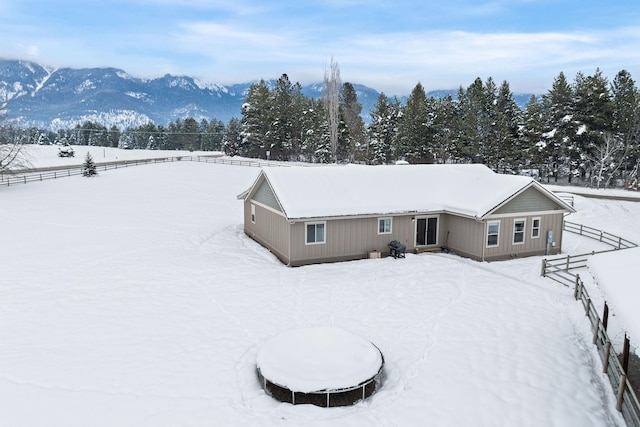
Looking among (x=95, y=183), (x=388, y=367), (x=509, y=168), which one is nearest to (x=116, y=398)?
(x=388, y=367)

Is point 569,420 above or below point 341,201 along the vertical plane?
below

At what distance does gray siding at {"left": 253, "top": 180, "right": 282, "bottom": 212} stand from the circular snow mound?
35.9 feet

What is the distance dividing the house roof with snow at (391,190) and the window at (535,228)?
4.67 ft

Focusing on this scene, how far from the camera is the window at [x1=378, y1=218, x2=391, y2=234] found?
75.0 ft

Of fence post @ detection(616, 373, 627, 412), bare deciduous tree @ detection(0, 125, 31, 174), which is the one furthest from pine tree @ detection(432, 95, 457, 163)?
fence post @ detection(616, 373, 627, 412)

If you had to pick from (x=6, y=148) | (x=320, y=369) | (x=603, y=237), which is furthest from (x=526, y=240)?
(x=6, y=148)

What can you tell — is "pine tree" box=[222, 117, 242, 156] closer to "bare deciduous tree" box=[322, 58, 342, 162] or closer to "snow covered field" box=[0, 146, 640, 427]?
"bare deciduous tree" box=[322, 58, 342, 162]

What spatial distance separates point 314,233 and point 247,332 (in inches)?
328

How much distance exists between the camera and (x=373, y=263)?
21688 millimetres

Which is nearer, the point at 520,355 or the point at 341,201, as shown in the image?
the point at 520,355

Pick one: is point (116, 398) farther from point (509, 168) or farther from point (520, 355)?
point (509, 168)

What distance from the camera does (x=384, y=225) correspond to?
23.0 m

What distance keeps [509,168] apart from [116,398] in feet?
174

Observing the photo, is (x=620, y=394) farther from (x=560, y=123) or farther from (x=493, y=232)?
(x=560, y=123)
